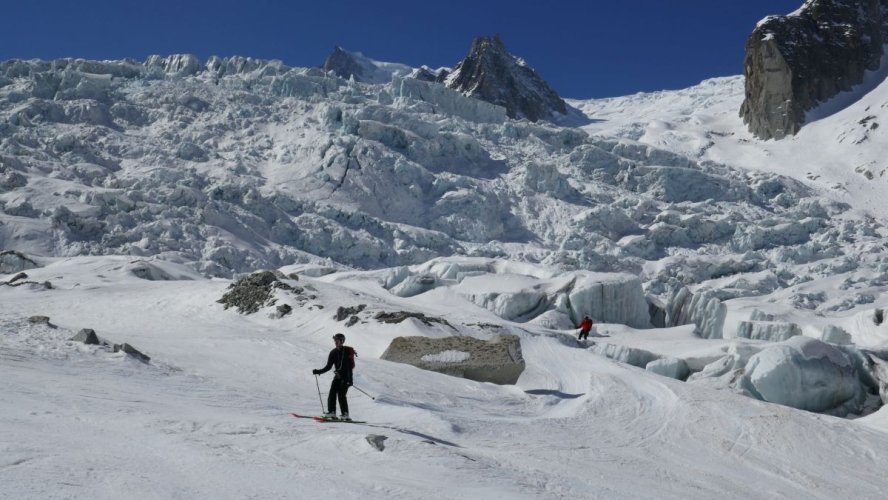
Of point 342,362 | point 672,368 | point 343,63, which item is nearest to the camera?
point 342,362

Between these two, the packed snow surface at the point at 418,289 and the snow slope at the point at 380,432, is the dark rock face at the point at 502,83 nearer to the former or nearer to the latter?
the packed snow surface at the point at 418,289

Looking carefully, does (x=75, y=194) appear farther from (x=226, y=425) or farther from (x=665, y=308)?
(x=226, y=425)

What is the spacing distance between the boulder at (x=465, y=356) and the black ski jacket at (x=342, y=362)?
566 centimetres

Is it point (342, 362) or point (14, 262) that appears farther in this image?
point (14, 262)

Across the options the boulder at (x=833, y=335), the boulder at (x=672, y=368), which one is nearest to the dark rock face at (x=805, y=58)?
the boulder at (x=833, y=335)

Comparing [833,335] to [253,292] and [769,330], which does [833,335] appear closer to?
[769,330]

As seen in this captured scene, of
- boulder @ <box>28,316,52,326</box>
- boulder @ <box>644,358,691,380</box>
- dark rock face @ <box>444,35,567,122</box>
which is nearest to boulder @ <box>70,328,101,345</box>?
boulder @ <box>28,316,52,326</box>

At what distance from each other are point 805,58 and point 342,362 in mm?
98648

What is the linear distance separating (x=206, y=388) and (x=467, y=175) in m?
50.7

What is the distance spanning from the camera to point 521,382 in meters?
15.3

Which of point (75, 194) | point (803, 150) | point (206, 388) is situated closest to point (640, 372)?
point (206, 388)

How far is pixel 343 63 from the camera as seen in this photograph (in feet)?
432

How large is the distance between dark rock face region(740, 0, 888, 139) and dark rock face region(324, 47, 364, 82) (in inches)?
2610

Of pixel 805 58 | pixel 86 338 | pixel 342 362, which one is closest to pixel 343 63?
pixel 805 58
